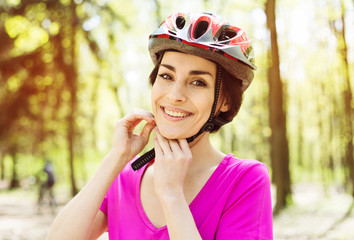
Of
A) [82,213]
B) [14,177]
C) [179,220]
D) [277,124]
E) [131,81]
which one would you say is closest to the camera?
[179,220]

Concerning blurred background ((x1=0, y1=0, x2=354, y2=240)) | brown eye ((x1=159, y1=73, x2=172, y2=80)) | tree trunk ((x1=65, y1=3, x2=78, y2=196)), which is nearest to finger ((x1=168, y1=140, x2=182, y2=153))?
brown eye ((x1=159, y1=73, x2=172, y2=80))

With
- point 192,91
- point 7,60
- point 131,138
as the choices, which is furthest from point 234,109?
point 7,60

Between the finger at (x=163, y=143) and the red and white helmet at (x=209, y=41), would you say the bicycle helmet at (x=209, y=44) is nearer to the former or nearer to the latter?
the red and white helmet at (x=209, y=41)

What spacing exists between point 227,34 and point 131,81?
2613cm

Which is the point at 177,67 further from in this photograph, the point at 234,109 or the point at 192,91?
the point at 234,109

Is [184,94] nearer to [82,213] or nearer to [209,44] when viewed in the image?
[209,44]

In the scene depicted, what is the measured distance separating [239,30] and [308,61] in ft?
75.7

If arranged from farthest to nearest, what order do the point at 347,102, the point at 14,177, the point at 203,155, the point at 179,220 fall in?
the point at 14,177
the point at 347,102
the point at 203,155
the point at 179,220

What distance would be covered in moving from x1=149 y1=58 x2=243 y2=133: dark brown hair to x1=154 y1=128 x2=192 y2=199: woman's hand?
408 millimetres

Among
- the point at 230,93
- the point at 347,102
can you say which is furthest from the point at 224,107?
the point at 347,102

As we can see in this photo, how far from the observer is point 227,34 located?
2238mm

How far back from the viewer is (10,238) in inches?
409

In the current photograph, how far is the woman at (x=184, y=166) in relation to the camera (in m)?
1.82

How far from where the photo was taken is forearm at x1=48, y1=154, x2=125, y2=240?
1.95 metres
